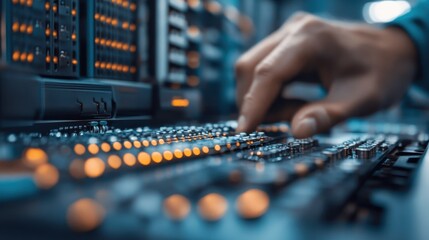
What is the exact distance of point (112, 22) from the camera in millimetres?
691

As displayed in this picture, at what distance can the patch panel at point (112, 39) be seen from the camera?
64cm

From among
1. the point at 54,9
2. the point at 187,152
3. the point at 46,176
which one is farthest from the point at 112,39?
the point at 46,176

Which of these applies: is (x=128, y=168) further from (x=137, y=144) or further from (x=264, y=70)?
(x=264, y=70)

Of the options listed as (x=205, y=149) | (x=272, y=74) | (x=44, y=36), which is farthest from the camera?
(x=272, y=74)

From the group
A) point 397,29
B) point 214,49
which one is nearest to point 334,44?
point 397,29

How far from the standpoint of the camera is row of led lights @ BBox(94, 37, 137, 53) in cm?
65

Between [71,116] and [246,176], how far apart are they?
377 millimetres

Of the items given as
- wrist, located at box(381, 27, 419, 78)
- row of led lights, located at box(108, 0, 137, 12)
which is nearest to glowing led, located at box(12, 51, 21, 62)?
row of led lights, located at box(108, 0, 137, 12)

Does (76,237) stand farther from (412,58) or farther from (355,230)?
(412,58)

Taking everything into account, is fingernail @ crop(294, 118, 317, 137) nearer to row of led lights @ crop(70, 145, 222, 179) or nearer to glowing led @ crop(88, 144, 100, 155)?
row of led lights @ crop(70, 145, 222, 179)

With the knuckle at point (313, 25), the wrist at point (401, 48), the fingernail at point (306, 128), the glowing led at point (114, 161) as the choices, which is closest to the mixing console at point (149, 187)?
the glowing led at point (114, 161)

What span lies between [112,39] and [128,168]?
0.45m

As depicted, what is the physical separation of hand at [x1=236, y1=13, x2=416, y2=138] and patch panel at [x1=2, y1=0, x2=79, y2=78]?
343 millimetres

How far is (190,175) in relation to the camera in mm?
255
